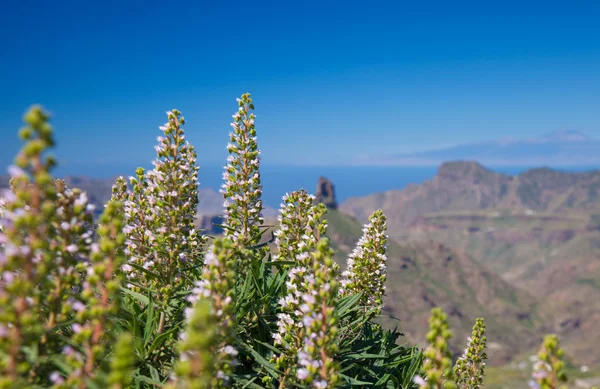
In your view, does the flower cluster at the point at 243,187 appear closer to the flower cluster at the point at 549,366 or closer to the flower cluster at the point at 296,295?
the flower cluster at the point at 296,295

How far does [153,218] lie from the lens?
21.4ft

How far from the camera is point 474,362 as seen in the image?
22.8 ft

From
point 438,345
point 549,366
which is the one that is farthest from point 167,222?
point 549,366

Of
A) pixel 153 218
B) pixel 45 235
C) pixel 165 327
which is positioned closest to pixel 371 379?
pixel 165 327

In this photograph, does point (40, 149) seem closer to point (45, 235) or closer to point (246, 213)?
point (45, 235)

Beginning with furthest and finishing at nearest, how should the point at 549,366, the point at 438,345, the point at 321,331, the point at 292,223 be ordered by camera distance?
the point at 292,223 → the point at 321,331 → the point at 438,345 → the point at 549,366

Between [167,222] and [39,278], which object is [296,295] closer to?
[167,222]

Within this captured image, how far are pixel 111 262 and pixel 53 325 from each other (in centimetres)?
92

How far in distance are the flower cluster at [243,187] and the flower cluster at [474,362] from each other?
3.85 metres

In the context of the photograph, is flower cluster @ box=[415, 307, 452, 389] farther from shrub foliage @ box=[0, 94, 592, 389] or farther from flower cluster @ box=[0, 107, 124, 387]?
flower cluster @ box=[0, 107, 124, 387]

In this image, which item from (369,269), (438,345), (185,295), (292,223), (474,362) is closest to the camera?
(438,345)

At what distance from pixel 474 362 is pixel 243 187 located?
15.6ft

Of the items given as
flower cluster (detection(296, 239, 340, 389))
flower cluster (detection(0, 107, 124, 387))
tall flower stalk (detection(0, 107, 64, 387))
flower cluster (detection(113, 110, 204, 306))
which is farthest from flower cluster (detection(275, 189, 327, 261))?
tall flower stalk (detection(0, 107, 64, 387))

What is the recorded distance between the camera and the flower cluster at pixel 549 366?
10.9 ft
